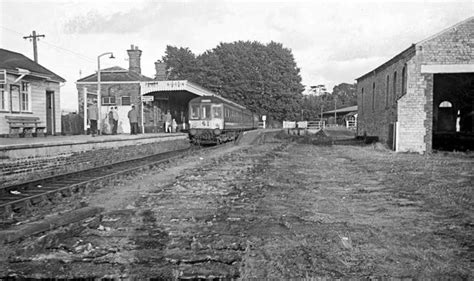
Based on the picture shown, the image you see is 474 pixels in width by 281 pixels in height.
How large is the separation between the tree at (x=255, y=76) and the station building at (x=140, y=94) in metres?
23.4

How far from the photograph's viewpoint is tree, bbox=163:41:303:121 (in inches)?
2584

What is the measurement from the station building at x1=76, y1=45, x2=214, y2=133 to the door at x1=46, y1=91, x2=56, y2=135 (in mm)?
4615

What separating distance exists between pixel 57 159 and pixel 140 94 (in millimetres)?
17862

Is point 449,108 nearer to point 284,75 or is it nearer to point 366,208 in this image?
point 366,208

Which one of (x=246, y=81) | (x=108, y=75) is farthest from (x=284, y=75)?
(x=108, y=75)

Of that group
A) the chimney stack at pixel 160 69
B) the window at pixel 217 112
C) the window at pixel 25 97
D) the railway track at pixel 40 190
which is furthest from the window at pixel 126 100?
the railway track at pixel 40 190

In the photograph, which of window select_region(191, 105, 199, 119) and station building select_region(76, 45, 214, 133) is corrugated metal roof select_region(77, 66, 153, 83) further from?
window select_region(191, 105, 199, 119)

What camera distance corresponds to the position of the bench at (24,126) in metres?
20.8

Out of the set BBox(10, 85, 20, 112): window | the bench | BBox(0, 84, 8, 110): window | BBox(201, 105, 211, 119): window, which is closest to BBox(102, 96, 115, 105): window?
BBox(201, 105, 211, 119): window

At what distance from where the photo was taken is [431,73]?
20109 millimetres

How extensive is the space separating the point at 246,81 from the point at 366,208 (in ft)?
192

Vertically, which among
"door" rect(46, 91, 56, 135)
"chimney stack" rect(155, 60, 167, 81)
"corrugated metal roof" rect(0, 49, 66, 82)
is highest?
"chimney stack" rect(155, 60, 167, 81)

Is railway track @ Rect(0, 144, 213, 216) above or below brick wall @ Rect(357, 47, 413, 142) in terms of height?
below

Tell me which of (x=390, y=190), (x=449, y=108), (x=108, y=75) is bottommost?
(x=390, y=190)
